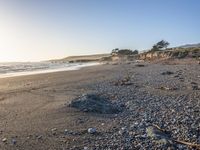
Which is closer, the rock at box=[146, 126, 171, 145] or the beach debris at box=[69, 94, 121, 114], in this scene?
the rock at box=[146, 126, 171, 145]

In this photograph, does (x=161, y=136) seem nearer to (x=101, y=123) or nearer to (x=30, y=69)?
(x=101, y=123)

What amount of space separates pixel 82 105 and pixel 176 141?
213 inches

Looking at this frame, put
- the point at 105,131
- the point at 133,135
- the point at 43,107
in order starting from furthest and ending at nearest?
the point at 43,107
the point at 105,131
the point at 133,135

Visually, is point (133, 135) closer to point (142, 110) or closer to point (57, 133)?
point (57, 133)

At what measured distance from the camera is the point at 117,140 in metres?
8.95

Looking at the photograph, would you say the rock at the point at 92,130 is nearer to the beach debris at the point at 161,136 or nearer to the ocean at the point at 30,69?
the beach debris at the point at 161,136

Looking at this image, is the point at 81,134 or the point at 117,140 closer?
the point at 117,140

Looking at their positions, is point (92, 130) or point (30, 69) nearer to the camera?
point (92, 130)

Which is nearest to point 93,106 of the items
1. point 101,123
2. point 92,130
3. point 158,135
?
point 101,123

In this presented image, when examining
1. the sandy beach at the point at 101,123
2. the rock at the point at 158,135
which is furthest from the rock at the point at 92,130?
the rock at the point at 158,135

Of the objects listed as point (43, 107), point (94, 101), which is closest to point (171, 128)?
point (94, 101)

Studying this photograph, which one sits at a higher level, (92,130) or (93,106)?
(93,106)

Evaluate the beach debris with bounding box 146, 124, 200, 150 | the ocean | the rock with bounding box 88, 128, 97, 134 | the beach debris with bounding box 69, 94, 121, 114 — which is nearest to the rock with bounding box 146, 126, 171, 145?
the beach debris with bounding box 146, 124, 200, 150

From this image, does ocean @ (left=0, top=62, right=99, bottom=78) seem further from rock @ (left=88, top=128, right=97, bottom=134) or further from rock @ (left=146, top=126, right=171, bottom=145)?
rock @ (left=146, top=126, right=171, bottom=145)
